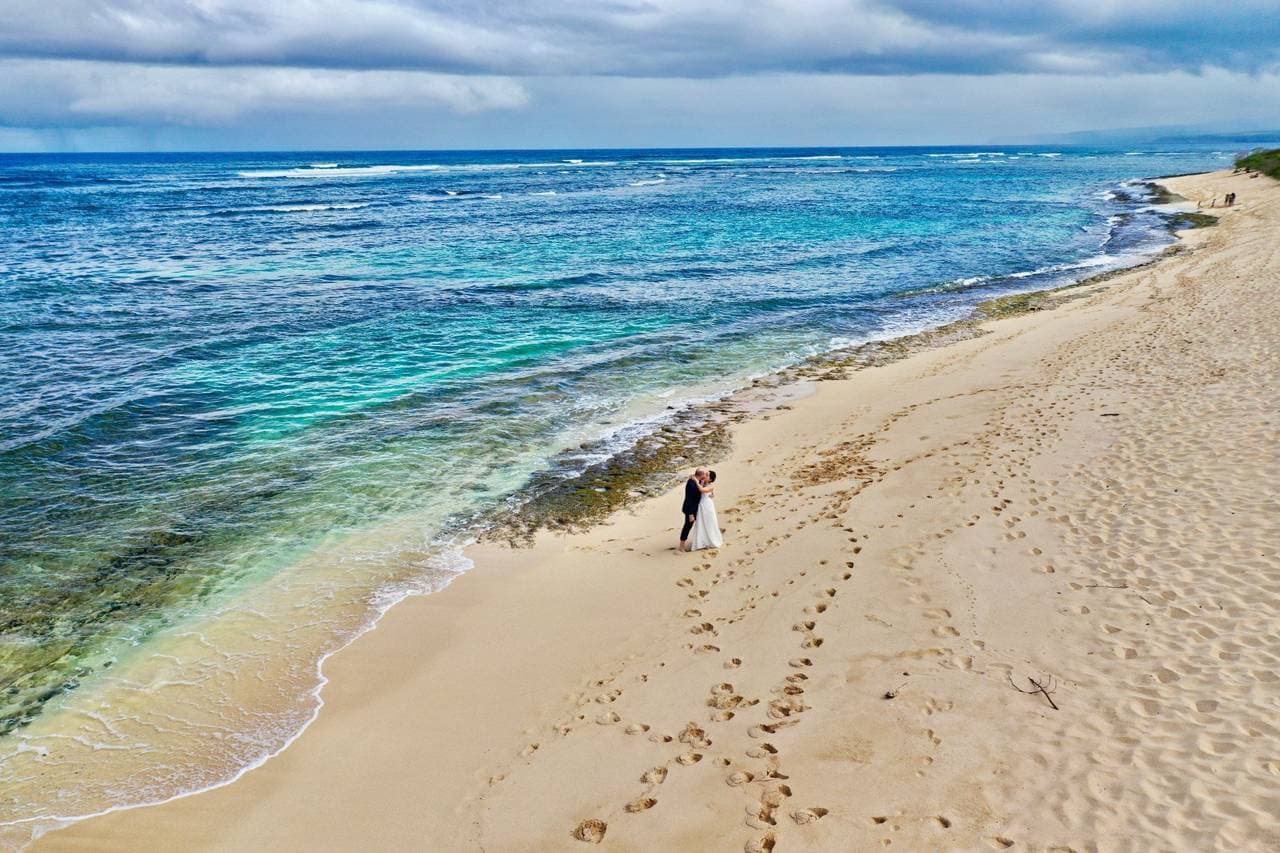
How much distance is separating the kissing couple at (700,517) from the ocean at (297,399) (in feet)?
13.0

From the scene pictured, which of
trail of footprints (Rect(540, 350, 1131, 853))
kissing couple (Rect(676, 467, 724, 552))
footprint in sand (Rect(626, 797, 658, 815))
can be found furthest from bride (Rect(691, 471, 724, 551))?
footprint in sand (Rect(626, 797, 658, 815))

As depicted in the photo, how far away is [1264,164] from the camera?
7162 centimetres

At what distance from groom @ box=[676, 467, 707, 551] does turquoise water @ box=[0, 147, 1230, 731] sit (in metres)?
4.32

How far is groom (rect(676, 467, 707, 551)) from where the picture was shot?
465 inches

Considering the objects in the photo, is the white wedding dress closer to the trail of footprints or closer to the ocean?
the trail of footprints

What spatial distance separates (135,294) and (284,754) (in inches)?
1220

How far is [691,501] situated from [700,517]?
303mm

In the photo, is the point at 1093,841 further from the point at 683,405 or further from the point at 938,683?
the point at 683,405

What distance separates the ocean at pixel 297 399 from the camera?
977 cm

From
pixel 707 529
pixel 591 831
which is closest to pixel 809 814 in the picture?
pixel 591 831

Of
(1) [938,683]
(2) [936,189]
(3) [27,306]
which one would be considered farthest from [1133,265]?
(2) [936,189]

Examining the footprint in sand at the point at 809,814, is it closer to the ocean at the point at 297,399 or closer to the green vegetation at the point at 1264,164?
the ocean at the point at 297,399

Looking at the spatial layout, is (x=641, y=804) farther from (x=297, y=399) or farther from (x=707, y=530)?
(x=297, y=399)

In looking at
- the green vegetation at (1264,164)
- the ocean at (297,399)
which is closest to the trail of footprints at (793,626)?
the ocean at (297,399)
